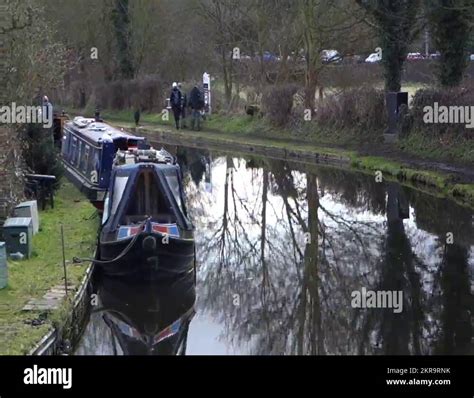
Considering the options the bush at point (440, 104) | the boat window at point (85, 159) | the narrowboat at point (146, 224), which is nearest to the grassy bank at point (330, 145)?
the bush at point (440, 104)

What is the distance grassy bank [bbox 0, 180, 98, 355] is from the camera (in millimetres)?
8516

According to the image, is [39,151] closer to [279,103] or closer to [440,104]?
[440,104]

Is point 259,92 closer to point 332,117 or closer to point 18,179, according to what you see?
point 332,117

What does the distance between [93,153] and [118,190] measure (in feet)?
14.7

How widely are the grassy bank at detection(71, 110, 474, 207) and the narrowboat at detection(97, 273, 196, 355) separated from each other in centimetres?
717

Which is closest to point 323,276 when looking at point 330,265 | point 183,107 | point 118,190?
point 330,265

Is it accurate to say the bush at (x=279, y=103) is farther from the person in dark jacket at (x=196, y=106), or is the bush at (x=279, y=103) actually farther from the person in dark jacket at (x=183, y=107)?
the person in dark jacket at (x=183, y=107)

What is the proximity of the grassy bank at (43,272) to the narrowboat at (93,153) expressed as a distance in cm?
40

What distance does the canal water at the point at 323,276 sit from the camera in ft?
32.1

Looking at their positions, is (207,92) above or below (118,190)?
above

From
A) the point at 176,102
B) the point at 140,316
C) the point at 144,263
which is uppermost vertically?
the point at 176,102

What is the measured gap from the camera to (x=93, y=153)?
16.9 metres
